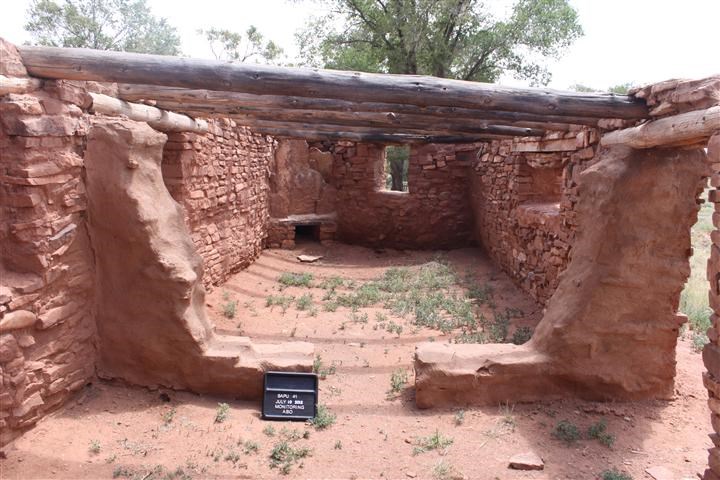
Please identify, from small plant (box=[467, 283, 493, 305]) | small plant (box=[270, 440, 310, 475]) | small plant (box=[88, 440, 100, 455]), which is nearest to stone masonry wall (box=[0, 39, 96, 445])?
small plant (box=[88, 440, 100, 455])

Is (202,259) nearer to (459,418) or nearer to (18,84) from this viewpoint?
(18,84)

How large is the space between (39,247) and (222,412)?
1.97 m

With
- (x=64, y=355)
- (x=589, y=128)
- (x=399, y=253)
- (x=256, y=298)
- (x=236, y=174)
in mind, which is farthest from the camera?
(x=399, y=253)

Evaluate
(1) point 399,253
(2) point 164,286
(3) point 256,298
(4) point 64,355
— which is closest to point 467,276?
(1) point 399,253

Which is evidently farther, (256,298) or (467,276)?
(467,276)

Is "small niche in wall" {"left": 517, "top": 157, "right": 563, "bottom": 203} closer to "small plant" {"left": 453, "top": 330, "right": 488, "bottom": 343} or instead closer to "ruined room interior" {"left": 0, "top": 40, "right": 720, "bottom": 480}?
"ruined room interior" {"left": 0, "top": 40, "right": 720, "bottom": 480}

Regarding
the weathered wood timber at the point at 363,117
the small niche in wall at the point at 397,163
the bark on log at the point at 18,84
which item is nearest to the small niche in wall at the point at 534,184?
the weathered wood timber at the point at 363,117

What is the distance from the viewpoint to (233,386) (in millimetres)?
4863

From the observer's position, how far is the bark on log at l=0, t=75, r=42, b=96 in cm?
370

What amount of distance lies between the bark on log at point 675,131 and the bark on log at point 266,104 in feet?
2.50

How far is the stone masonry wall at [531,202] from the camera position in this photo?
6730 mm

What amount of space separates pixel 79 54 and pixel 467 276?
25.2 ft

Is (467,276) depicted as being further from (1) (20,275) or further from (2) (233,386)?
(1) (20,275)

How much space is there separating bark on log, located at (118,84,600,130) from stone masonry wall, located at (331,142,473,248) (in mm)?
6356
